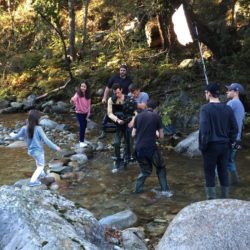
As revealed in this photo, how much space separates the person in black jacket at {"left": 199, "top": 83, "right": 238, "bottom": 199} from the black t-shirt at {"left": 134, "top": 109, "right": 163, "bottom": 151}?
1315 mm

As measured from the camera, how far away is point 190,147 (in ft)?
34.6

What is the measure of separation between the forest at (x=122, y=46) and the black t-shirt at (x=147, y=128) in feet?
12.2

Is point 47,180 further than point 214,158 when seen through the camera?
Yes

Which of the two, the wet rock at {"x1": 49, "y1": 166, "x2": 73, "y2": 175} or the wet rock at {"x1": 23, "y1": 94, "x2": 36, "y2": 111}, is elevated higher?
the wet rock at {"x1": 23, "y1": 94, "x2": 36, "y2": 111}

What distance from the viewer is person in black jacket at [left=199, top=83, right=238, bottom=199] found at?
6410 mm

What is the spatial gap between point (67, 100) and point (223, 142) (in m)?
12.1

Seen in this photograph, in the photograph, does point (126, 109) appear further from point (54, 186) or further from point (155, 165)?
point (54, 186)

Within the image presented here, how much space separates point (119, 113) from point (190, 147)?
7.03ft

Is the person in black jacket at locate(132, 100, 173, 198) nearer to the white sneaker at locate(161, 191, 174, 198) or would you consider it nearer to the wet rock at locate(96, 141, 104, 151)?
the white sneaker at locate(161, 191, 174, 198)

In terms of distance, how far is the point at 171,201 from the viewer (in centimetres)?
765

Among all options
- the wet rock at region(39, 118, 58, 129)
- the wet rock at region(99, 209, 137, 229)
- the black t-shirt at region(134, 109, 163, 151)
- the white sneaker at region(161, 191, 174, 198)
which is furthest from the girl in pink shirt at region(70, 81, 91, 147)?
the wet rock at region(99, 209, 137, 229)

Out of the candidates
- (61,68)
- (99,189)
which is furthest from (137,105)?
(61,68)

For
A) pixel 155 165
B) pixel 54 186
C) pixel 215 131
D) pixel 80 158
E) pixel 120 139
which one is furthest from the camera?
pixel 80 158

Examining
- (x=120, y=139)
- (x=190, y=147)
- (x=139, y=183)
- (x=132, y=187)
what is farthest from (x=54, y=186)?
(x=190, y=147)
